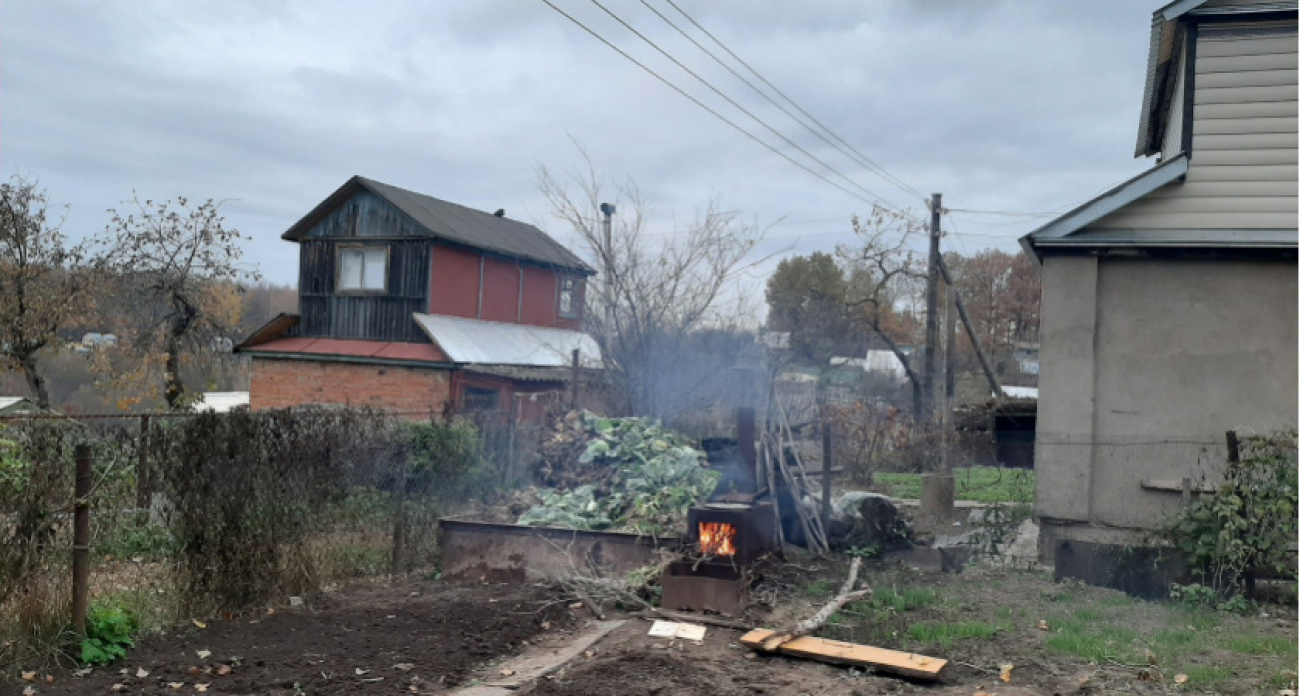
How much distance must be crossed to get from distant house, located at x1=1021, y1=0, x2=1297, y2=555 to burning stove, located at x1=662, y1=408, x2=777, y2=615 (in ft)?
11.6

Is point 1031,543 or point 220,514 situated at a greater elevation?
point 220,514

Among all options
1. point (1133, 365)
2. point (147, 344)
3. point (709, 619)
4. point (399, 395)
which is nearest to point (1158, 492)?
point (1133, 365)

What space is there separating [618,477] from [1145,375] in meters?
5.78

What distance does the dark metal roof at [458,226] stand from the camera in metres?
24.4

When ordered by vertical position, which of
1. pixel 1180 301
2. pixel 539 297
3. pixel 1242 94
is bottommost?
pixel 1180 301

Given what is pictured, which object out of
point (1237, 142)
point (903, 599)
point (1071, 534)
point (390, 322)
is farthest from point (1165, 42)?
point (390, 322)

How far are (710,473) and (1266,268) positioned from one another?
614 cm

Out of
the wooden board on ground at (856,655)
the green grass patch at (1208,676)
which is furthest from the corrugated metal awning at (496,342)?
the green grass patch at (1208,676)

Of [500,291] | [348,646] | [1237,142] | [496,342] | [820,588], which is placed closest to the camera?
[348,646]

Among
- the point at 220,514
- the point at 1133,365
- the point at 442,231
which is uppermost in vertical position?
the point at 442,231

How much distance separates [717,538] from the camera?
8000 mm

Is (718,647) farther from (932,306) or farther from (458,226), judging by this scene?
(458,226)

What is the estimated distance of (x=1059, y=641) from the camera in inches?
266

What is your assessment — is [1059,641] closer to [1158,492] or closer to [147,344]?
[1158,492]
